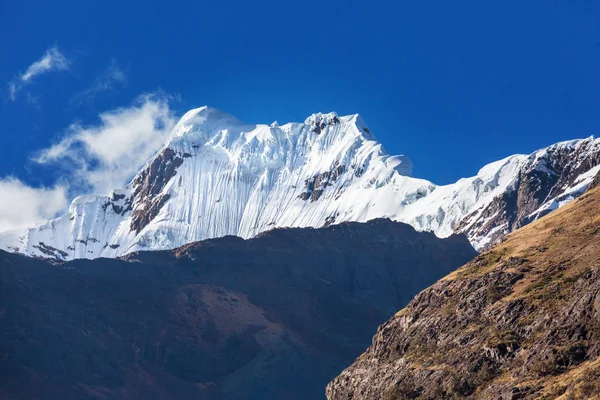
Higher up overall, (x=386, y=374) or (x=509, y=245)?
(x=509, y=245)

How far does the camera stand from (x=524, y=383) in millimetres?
126812

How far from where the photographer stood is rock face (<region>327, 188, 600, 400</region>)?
128 meters

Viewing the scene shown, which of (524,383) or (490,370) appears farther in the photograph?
(490,370)

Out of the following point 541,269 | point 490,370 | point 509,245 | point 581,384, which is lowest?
point 581,384

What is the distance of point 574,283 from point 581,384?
27.3 m

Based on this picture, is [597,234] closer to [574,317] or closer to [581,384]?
[574,317]

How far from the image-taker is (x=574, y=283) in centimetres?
14288

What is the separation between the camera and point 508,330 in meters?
142

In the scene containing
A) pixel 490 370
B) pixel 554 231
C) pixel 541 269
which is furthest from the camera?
pixel 554 231

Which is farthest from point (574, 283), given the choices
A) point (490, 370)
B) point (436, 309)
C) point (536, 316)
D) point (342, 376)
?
point (342, 376)

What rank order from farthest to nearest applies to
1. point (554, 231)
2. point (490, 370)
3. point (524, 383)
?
point (554, 231)
point (490, 370)
point (524, 383)

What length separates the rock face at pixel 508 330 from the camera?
128m

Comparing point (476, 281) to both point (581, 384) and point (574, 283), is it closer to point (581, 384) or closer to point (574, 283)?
point (574, 283)

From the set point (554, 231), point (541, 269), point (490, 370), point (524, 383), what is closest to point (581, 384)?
point (524, 383)
